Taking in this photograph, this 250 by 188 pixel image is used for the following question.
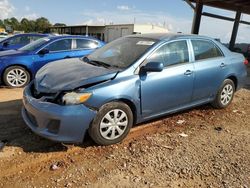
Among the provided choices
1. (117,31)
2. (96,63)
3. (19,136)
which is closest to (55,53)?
(96,63)

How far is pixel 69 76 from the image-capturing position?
3.98 metres

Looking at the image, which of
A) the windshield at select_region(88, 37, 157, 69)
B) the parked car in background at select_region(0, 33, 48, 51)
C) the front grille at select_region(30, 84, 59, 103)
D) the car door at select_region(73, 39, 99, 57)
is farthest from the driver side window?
the parked car in background at select_region(0, 33, 48, 51)

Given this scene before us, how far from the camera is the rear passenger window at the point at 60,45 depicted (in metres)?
7.99

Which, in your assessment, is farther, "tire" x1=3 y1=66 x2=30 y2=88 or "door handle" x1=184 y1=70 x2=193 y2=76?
"tire" x1=3 y1=66 x2=30 y2=88

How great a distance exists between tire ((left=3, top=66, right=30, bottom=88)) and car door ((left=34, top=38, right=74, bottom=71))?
0.35 meters

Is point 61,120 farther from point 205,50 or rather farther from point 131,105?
point 205,50

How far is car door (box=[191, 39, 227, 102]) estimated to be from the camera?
506cm

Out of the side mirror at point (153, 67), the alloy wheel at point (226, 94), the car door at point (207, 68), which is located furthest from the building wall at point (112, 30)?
the side mirror at point (153, 67)

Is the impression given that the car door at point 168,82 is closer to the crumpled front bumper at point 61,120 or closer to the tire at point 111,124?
the tire at point 111,124

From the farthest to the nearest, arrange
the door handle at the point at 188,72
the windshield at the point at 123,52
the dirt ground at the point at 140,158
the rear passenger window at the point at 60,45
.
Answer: the rear passenger window at the point at 60,45, the door handle at the point at 188,72, the windshield at the point at 123,52, the dirt ground at the point at 140,158

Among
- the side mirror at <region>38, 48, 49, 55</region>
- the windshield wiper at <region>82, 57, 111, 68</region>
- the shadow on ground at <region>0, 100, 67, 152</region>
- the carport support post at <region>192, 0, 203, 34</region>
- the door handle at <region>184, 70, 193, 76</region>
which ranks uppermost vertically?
the carport support post at <region>192, 0, 203, 34</region>

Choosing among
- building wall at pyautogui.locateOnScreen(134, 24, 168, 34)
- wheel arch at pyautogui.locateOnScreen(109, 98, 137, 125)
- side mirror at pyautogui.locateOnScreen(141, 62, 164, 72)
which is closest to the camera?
wheel arch at pyautogui.locateOnScreen(109, 98, 137, 125)

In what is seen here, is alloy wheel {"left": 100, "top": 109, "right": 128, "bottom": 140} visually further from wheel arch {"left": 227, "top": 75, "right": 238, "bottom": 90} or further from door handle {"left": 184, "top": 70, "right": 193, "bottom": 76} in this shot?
wheel arch {"left": 227, "top": 75, "right": 238, "bottom": 90}

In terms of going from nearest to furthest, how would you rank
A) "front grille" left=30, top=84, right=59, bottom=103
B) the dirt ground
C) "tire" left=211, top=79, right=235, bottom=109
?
the dirt ground
"front grille" left=30, top=84, right=59, bottom=103
"tire" left=211, top=79, right=235, bottom=109
